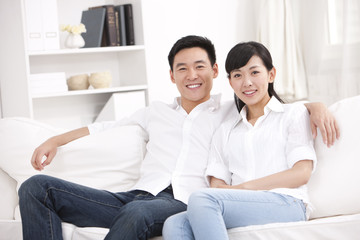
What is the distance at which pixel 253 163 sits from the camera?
75.0 inches

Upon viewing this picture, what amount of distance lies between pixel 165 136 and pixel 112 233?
1.92ft

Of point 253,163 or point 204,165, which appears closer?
point 253,163

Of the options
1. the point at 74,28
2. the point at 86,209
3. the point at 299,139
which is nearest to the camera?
the point at 299,139

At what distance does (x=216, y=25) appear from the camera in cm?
374

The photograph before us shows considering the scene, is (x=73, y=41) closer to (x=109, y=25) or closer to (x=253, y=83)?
(x=109, y=25)

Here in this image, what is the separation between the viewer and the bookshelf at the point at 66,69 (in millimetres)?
3285

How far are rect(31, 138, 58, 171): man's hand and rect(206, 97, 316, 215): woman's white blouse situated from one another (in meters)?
0.65

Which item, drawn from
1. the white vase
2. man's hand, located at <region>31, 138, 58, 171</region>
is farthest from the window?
man's hand, located at <region>31, 138, 58, 171</region>

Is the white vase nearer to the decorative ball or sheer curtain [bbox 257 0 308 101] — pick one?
the decorative ball

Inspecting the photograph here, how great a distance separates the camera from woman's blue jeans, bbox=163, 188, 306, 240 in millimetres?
1628

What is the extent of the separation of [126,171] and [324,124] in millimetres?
849

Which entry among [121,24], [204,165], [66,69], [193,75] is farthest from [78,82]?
[204,165]

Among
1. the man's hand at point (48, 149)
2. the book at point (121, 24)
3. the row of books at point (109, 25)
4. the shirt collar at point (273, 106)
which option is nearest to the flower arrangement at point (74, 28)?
the row of books at point (109, 25)

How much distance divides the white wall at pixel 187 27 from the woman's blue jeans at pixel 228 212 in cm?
191
